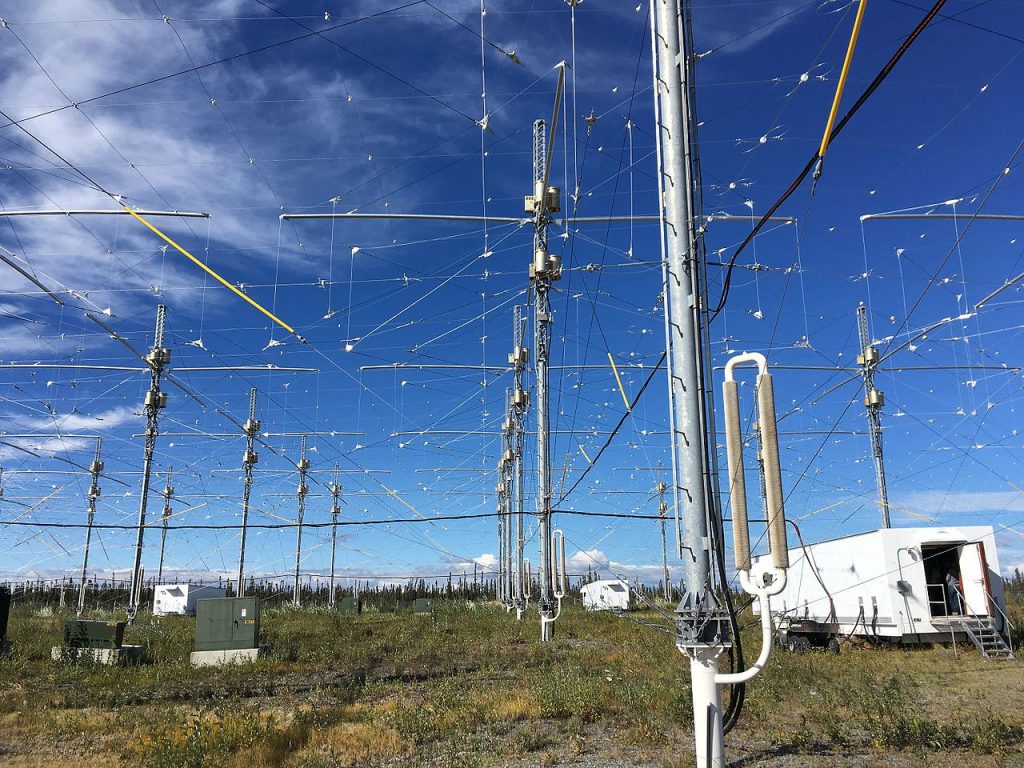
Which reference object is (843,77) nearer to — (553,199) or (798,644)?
(553,199)

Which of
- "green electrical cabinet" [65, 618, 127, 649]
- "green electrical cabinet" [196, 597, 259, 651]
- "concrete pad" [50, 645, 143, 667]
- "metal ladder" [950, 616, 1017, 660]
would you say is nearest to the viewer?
"metal ladder" [950, 616, 1017, 660]

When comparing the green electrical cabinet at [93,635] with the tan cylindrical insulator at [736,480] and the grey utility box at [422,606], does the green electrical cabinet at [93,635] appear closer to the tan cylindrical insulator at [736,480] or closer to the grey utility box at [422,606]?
the tan cylindrical insulator at [736,480]

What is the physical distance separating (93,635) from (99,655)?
2.80 ft

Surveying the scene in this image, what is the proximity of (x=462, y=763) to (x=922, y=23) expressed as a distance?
9.30m

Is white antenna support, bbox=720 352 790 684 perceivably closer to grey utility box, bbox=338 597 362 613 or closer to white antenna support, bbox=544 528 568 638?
white antenna support, bbox=544 528 568 638

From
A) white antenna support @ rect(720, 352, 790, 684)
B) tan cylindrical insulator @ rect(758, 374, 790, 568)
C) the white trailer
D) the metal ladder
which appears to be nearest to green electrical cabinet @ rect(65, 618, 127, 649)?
the white trailer

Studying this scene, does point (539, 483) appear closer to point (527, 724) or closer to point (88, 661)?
point (527, 724)

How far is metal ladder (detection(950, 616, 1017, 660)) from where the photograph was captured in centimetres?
1964

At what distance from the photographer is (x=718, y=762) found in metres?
7.33

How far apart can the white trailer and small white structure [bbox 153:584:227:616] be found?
165ft

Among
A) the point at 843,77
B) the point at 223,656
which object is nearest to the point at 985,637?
the point at 843,77

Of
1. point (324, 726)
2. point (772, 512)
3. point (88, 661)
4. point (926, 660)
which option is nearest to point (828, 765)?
point (772, 512)

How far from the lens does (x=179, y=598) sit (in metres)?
59.1

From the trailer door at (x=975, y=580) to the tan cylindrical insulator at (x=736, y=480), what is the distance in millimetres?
17123
